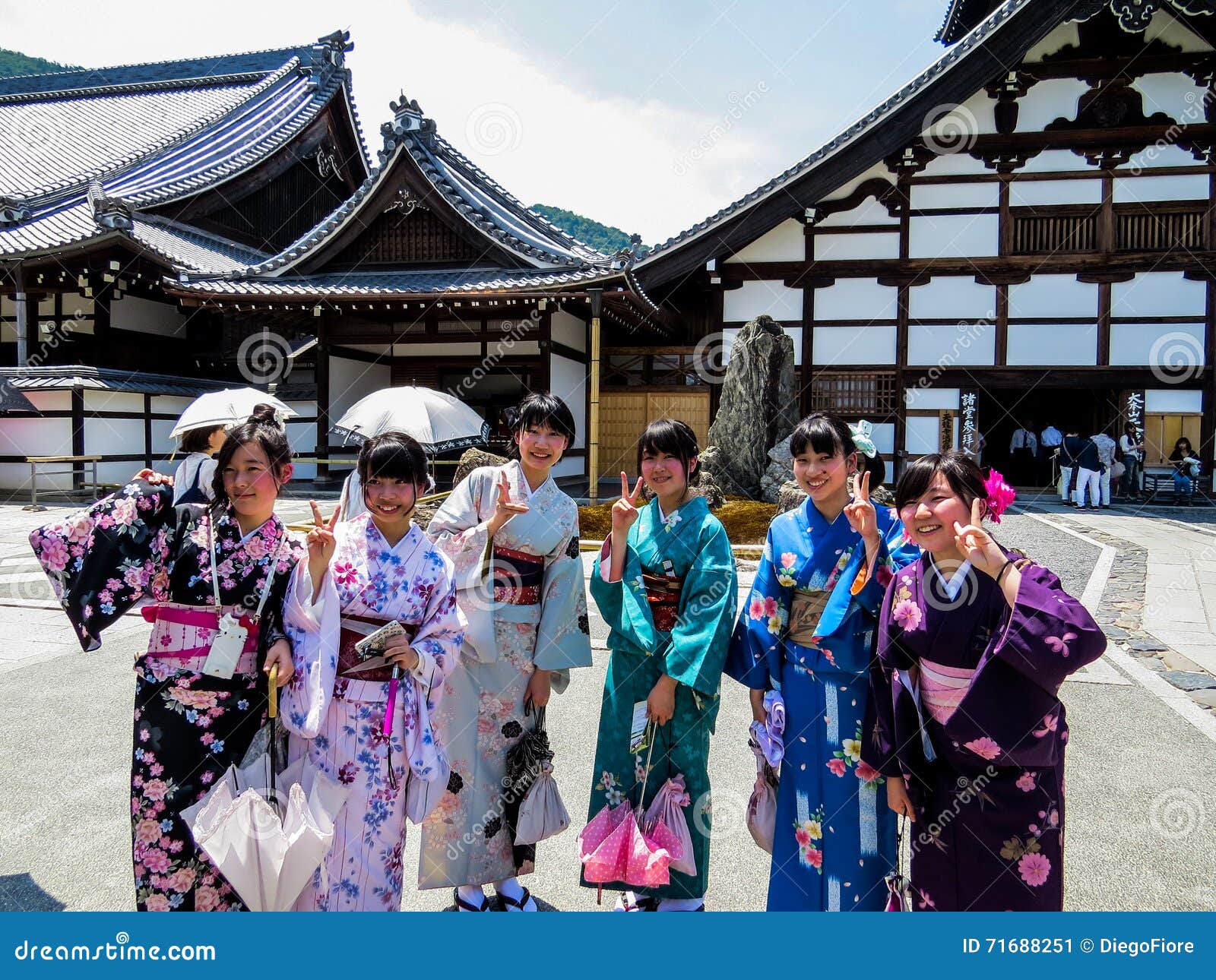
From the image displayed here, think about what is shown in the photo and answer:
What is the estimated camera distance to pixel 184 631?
7.59 feet

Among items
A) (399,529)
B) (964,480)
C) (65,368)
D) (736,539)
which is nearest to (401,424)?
(736,539)

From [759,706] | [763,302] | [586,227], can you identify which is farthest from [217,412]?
[586,227]

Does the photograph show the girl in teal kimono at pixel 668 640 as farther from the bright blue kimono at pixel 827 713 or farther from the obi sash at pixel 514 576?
the obi sash at pixel 514 576

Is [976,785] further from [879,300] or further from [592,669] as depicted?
[879,300]

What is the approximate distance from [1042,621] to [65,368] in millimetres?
17535

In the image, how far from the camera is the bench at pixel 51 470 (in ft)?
45.0

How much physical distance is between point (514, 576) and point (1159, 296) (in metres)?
15.9

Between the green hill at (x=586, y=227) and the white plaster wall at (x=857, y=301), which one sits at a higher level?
the green hill at (x=586, y=227)

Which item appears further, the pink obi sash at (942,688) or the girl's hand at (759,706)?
the girl's hand at (759,706)

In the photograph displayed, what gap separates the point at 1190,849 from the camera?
312cm

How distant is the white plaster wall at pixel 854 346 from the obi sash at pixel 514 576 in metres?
13.2

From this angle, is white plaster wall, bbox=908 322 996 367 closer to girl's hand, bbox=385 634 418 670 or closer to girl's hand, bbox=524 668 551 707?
girl's hand, bbox=524 668 551 707

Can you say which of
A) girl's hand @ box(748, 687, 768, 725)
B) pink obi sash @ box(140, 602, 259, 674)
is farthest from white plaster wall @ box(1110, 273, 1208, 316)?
pink obi sash @ box(140, 602, 259, 674)

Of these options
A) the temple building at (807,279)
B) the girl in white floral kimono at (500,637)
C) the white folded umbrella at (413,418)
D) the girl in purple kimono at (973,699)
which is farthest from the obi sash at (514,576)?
the temple building at (807,279)
